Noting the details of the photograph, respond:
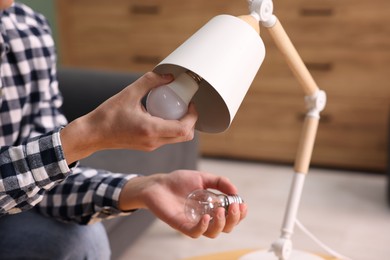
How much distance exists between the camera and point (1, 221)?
0.97m

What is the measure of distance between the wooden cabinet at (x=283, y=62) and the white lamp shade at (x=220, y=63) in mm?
1748

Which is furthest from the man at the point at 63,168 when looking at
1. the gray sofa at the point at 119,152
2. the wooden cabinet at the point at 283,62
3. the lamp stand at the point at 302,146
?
the wooden cabinet at the point at 283,62

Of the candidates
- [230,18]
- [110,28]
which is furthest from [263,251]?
[110,28]

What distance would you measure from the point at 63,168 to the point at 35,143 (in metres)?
0.05

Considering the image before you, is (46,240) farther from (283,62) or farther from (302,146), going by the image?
(283,62)

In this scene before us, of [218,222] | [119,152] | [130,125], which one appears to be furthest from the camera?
[119,152]

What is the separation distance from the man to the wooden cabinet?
1480 mm

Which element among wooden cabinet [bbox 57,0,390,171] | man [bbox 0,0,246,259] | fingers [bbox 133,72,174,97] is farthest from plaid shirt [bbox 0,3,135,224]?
wooden cabinet [bbox 57,0,390,171]

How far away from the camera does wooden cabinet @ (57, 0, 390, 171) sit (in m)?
2.38

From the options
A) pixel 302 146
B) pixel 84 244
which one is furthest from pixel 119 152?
pixel 302 146

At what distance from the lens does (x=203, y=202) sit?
794mm

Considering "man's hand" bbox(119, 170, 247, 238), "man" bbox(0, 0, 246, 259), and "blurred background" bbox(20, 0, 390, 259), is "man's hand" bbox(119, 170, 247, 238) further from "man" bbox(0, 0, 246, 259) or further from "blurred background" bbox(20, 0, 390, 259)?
"blurred background" bbox(20, 0, 390, 259)

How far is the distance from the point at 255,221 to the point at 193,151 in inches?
13.7

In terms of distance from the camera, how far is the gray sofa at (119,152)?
1.46 meters
